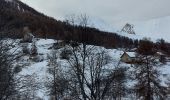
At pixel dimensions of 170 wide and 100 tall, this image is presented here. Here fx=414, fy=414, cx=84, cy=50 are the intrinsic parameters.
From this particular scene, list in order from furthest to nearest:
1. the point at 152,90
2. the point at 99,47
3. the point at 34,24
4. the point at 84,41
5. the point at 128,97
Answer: the point at 34,24
the point at 128,97
the point at 152,90
the point at 99,47
the point at 84,41

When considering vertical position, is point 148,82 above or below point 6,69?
below

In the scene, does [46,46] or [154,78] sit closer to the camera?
[154,78]

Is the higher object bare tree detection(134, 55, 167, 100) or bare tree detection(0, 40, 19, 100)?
bare tree detection(0, 40, 19, 100)

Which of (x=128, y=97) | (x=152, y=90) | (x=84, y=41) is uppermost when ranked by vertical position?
(x=84, y=41)

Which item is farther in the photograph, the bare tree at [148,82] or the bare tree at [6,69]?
the bare tree at [148,82]

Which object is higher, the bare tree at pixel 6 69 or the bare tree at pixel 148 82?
the bare tree at pixel 6 69

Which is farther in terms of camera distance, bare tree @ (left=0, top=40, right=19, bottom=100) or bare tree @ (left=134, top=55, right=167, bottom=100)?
bare tree @ (left=134, top=55, right=167, bottom=100)

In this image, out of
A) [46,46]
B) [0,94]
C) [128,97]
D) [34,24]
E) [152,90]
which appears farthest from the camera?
[34,24]

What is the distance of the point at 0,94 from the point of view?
1798cm

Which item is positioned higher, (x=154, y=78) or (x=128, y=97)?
(x=154, y=78)

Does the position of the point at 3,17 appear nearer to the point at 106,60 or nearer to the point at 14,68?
the point at 14,68

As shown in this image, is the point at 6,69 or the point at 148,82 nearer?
the point at 6,69

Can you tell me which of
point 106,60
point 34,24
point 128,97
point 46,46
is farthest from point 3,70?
point 34,24

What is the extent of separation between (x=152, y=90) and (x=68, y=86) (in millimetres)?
17022
